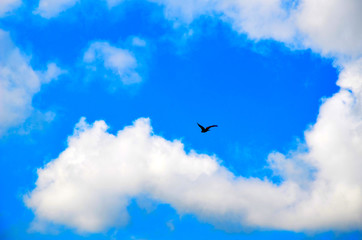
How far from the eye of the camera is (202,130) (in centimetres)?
17912
